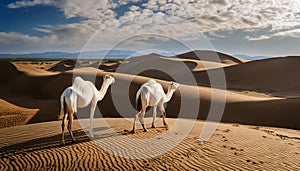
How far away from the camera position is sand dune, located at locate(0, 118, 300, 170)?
6.76m

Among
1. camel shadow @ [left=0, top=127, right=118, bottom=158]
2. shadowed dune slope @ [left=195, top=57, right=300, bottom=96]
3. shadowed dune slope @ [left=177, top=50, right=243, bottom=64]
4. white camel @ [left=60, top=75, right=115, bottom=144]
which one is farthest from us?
shadowed dune slope @ [left=177, top=50, right=243, bottom=64]

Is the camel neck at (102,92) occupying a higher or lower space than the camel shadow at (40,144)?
higher

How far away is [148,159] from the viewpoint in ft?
23.5

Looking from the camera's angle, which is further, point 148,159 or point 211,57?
point 211,57

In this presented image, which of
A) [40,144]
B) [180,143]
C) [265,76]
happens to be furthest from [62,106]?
[265,76]

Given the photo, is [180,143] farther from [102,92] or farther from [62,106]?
[62,106]

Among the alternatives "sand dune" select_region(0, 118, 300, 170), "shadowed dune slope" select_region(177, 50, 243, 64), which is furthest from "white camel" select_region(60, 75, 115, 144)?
"shadowed dune slope" select_region(177, 50, 243, 64)

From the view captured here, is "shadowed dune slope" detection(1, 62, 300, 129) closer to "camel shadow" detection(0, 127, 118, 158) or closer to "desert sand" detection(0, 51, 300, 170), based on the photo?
"desert sand" detection(0, 51, 300, 170)

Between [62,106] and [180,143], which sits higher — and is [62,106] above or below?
above

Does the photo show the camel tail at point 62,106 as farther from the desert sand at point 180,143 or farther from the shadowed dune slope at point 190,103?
the shadowed dune slope at point 190,103

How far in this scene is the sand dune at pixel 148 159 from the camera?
6.76 metres

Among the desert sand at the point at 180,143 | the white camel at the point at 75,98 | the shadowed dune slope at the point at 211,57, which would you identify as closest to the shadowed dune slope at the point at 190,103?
the desert sand at the point at 180,143

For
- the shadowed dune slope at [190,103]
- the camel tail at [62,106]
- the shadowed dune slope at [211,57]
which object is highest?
the shadowed dune slope at [211,57]

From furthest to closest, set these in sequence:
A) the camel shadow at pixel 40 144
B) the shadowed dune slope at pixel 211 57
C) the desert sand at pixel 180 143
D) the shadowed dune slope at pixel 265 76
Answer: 1. the shadowed dune slope at pixel 211 57
2. the shadowed dune slope at pixel 265 76
3. the camel shadow at pixel 40 144
4. the desert sand at pixel 180 143
